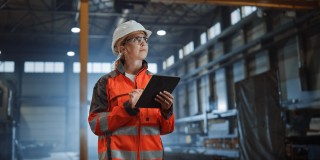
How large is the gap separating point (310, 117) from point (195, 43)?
505 inches

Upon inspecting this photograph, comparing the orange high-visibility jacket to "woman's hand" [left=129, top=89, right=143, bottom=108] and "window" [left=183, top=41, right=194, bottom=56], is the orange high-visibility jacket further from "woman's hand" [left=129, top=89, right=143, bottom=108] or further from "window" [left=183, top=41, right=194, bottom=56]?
"window" [left=183, top=41, right=194, bottom=56]

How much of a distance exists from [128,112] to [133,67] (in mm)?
416

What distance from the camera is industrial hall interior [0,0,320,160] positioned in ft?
25.6

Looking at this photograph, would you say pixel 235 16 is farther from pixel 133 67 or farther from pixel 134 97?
pixel 134 97

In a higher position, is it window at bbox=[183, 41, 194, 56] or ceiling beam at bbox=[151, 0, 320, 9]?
window at bbox=[183, 41, 194, 56]

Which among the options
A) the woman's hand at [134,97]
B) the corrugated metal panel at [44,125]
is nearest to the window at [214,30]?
the corrugated metal panel at [44,125]

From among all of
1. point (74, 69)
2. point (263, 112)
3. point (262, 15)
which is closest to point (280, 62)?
point (262, 15)

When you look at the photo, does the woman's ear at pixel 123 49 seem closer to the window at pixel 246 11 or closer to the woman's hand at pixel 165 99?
the woman's hand at pixel 165 99

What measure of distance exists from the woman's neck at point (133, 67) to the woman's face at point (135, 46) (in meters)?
0.04

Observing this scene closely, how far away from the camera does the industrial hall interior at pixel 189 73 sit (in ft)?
25.6

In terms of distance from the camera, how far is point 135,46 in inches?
90.8

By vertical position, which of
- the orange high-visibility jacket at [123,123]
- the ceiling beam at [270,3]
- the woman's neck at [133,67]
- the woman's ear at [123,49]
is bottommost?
the orange high-visibility jacket at [123,123]

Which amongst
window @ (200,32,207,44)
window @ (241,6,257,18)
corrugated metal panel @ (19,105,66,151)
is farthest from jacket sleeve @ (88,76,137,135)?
corrugated metal panel @ (19,105,66,151)

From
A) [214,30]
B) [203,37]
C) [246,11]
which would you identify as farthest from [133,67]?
[203,37]
